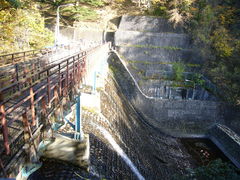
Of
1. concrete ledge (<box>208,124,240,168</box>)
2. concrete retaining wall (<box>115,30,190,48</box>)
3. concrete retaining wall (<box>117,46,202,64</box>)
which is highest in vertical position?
concrete retaining wall (<box>115,30,190,48</box>)

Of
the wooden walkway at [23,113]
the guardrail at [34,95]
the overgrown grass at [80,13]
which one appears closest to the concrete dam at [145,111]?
the guardrail at [34,95]

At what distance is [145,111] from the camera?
15133 millimetres

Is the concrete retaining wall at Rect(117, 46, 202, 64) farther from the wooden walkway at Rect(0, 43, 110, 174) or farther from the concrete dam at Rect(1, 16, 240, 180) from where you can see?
the wooden walkway at Rect(0, 43, 110, 174)

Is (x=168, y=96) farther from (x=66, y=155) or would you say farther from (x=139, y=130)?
(x=66, y=155)

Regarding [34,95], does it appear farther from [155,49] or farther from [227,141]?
[155,49]

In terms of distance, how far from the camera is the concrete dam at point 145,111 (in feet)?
23.2

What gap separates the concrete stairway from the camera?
17781 millimetres

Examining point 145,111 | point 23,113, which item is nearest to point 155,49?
point 145,111

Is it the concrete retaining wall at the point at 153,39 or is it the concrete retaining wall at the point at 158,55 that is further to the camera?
the concrete retaining wall at the point at 153,39

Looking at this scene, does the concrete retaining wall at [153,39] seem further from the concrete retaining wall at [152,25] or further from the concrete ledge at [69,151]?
the concrete ledge at [69,151]

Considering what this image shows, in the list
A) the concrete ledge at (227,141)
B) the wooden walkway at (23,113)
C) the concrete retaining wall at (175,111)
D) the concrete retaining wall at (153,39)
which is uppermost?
the concrete retaining wall at (153,39)

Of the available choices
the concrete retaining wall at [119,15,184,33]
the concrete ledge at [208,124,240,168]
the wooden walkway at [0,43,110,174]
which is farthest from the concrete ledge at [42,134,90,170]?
the concrete retaining wall at [119,15,184,33]

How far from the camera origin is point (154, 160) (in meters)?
10.2

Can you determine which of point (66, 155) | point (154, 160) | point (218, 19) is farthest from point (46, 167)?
point (218, 19)
